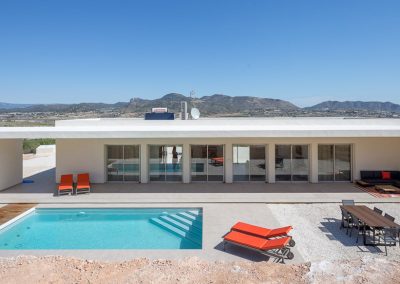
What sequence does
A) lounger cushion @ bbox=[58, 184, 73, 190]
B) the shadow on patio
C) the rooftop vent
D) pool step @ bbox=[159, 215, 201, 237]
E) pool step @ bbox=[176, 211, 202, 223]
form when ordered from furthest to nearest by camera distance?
the rooftop vent < the shadow on patio < lounger cushion @ bbox=[58, 184, 73, 190] < pool step @ bbox=[176, 211, 202, 223] < pool step @ bbox=[159, 215, 201, 237]

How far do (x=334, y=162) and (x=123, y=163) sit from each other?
462 inches

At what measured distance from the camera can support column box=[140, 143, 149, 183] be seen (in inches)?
712

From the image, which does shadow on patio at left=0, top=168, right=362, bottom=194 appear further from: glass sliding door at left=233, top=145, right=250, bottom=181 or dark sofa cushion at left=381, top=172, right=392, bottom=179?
dark sofa cushion at left=381, top=172, right=392, bottom=179

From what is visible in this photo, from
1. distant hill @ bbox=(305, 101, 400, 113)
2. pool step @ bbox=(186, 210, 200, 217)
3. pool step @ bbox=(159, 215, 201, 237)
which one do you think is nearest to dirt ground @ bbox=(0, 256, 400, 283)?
pool step @ bbox=(159, 215, 201, 237)

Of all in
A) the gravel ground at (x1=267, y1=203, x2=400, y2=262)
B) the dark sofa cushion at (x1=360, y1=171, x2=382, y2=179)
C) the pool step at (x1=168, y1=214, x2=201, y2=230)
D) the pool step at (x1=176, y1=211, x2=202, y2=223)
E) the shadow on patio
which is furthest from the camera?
the dark sofa cushion at (x1=360, y1=171, x2=382, y2=179)

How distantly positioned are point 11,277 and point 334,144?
635 inches

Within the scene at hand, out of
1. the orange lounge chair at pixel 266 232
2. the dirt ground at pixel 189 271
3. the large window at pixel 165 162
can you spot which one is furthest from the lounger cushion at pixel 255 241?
the large window at pixel 165 162

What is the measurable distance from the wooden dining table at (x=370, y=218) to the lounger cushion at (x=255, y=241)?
2711 mm

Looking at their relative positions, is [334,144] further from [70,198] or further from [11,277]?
[11,277]

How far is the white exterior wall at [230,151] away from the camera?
17969 millimetres

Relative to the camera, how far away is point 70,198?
1539 cm

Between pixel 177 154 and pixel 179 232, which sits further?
pixel 177 154

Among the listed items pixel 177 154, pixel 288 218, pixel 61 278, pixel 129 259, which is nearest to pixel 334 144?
pixel 288 218

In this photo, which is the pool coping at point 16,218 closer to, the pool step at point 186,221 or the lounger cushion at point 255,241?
the pool step at point 186,221
